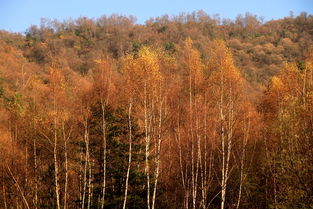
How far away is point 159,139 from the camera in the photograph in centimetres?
1353

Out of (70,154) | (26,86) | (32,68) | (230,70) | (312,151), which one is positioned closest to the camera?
(312,151)

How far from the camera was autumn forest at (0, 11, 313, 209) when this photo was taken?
12633mm

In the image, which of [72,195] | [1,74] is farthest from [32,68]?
[72,195]

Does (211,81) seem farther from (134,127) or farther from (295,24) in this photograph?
(295,24)

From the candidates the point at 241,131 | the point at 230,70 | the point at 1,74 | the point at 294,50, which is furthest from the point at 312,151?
the point at 294,50

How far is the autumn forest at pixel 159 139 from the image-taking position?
12633 mm

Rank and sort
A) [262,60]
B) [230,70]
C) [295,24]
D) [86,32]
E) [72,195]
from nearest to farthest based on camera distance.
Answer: [230,70], [72,195], [262,60], [295,24], [86,32]

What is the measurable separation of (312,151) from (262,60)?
6096 cm

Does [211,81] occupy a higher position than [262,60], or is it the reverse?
[262,60]

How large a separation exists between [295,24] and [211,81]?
8067 centimetres

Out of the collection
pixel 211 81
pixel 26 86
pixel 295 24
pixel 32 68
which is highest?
pixel 295 24

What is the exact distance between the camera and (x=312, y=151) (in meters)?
10.0

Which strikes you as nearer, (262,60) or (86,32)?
(262,60)

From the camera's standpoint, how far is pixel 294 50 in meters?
68.8
